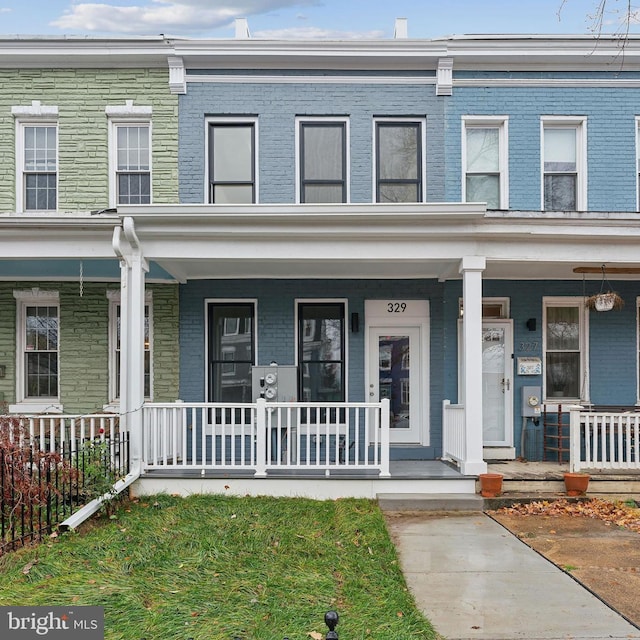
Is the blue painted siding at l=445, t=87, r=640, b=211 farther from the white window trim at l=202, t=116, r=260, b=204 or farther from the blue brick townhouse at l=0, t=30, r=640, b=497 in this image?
the white window trim at l=202, t=116, r=260, b=204

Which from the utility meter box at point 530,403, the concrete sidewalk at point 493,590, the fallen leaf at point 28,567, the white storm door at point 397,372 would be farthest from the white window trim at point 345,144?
the fallen leaf at point 28,567

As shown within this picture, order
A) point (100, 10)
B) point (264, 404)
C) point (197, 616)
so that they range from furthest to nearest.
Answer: point (100, 10) → point (264, 404) → point (197, 616)

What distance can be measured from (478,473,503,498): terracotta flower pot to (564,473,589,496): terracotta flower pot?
0.93 metres

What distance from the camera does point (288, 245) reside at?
757 centimetres

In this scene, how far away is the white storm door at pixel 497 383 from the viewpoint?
9.12m

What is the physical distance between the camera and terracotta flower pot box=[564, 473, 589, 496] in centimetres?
739

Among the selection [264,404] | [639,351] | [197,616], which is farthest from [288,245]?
[639,351]

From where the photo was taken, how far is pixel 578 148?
9.52 metres

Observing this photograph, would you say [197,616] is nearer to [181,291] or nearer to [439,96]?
[181,291]

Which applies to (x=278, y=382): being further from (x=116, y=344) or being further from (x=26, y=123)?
(x=26, y=123)

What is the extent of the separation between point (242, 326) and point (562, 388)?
5.26 m

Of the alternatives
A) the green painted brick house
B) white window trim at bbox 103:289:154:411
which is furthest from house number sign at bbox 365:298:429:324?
white window trim at bbox 103:289:154:411

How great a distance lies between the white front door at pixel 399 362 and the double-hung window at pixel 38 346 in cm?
509

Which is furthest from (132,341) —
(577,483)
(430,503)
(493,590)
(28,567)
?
(577,483)
